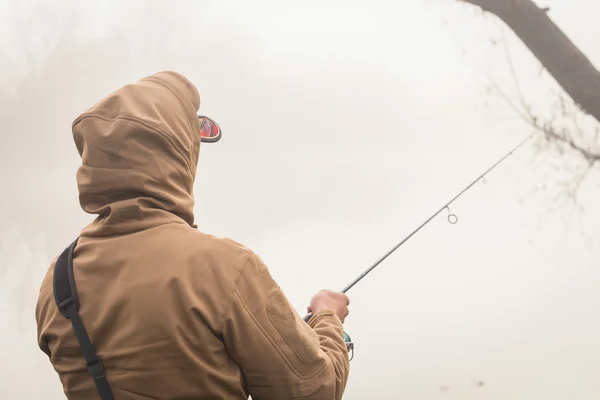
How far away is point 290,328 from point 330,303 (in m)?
0.24

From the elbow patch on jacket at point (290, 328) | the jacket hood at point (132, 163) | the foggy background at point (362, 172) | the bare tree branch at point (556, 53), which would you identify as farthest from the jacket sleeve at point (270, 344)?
the bare tree branch at point (556, 53)

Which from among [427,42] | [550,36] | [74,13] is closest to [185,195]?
[550,36]

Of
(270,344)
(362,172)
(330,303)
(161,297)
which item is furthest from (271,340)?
(362,172)

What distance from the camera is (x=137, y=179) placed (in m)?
0.74

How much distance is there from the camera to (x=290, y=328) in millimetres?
711

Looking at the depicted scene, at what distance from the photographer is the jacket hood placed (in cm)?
74

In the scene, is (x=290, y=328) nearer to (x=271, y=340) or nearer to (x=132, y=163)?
(x=271, y=340)

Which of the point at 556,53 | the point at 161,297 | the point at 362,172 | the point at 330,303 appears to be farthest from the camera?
the point at 362,172

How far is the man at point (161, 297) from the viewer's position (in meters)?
0.67

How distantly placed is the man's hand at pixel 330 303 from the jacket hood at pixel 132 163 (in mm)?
290

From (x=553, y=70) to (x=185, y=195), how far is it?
1.32 m

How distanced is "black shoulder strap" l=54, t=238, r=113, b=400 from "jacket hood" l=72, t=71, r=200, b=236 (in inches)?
2.5

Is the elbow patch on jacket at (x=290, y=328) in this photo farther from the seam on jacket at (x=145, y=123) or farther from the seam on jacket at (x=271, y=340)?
the seam on jacket at (x=145, y=123)

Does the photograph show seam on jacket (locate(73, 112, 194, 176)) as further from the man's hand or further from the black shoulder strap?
the man's hand
